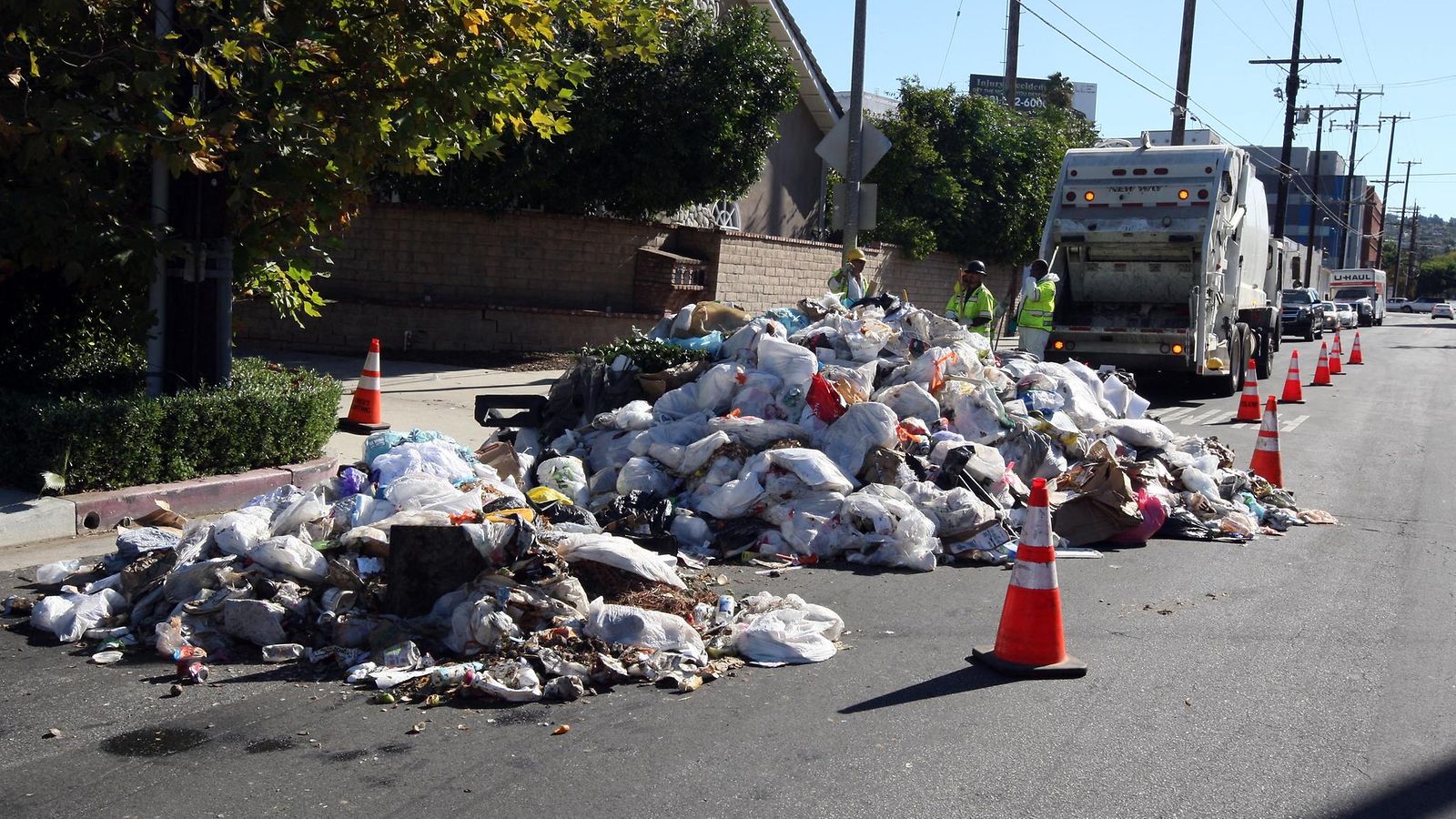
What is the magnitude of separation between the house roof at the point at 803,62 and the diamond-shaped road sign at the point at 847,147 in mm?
7010

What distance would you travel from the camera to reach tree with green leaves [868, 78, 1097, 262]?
26.0m

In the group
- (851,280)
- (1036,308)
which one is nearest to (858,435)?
(851,280)

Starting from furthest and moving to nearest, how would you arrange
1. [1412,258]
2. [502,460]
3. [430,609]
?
[1412,258] < [502,460] < [430,609]

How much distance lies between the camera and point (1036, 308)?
15.2 m

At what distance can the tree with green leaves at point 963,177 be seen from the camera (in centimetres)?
2600

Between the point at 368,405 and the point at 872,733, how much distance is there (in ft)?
25.1

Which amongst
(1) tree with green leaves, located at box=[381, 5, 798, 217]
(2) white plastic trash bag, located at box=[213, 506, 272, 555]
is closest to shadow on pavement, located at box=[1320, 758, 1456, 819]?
(2) white plastic trash bag, located at box=[213, 506, 272, 555]

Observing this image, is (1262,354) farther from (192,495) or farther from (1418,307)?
(1418,307)

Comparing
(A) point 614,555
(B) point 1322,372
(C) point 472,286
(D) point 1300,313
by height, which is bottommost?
(A) point 614,555

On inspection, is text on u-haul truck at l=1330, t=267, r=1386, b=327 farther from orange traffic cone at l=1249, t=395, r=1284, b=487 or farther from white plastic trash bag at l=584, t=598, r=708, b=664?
white plastic trash bag at l=584, t=598, r=708, b=664

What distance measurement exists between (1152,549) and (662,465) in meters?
3.28

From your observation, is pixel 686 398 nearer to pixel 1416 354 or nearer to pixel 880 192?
pixel 880 192

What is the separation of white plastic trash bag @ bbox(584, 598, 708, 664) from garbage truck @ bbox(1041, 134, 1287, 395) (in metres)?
12.0

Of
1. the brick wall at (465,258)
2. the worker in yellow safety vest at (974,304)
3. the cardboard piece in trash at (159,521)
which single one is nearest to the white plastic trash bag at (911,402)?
the worker in yellow safety vest at (974,304)
